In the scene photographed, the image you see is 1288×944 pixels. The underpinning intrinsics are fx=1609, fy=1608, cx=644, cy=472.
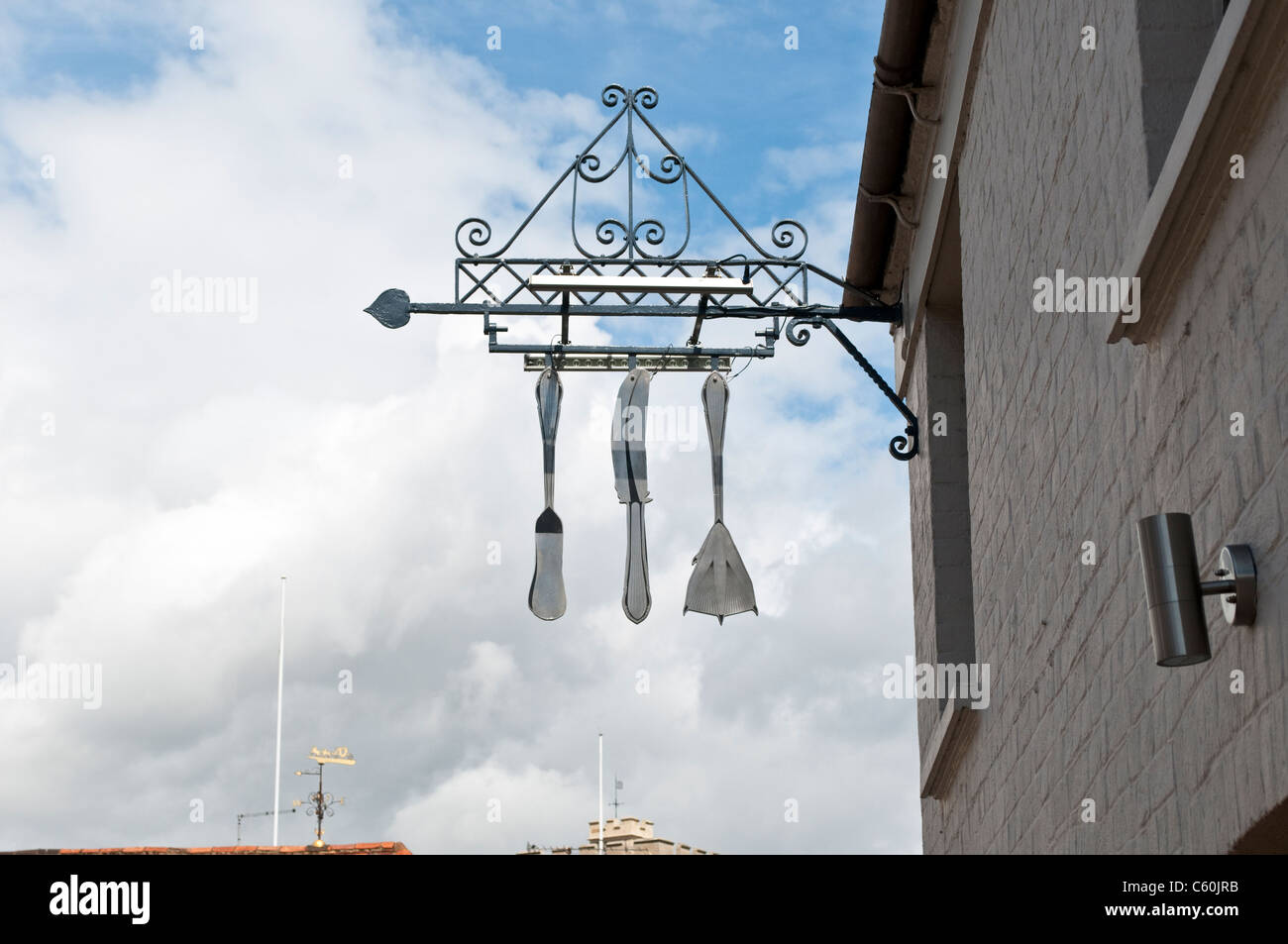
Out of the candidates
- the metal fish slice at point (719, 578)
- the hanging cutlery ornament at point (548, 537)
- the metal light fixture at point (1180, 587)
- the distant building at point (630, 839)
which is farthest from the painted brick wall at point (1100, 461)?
the distant building at point (630, 839)

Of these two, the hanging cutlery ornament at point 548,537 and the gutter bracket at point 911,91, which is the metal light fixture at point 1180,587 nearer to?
the hanging cutlery ornament at point 548,537

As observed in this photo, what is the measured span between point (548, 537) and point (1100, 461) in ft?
11.2

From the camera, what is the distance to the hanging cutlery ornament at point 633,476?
7363mm

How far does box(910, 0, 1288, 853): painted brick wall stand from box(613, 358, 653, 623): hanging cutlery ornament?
152cm

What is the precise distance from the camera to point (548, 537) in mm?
7465

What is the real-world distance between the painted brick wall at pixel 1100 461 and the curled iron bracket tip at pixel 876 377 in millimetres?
1257

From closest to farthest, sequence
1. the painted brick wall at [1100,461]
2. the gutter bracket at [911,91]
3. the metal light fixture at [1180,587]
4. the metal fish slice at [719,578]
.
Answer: the metal light fixture at [1180,587] < the painted brick wall at [1100,461] < the metal fish slice at [719,578] < the gutter bracket at [911,91]

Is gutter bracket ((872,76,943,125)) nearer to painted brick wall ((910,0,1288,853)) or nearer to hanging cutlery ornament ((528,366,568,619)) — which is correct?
painted brick wall ((910,0,1288,853))

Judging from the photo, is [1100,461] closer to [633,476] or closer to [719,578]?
[719,578]
